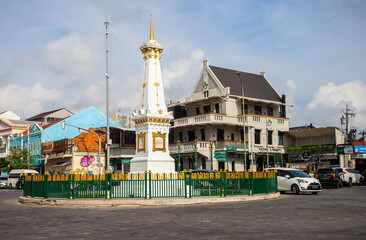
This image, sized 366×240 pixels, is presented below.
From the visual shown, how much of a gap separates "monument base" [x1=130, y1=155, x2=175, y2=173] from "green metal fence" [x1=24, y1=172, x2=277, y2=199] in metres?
1.33

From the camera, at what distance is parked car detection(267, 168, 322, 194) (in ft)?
81.1

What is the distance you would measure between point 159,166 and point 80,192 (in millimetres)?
4053

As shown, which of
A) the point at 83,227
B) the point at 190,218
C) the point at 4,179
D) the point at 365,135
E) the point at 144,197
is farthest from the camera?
the point at 365,135

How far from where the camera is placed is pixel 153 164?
20.0m

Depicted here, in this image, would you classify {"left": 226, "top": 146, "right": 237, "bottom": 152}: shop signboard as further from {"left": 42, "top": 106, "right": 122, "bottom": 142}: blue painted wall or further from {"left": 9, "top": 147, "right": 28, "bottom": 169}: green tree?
{"left": 9, "top": 147, "right": 28, "bottom": 169}: green tree

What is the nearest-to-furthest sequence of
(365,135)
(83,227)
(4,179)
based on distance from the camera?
(83,227)
(4,179)
(365,135)

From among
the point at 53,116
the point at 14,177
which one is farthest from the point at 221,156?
the point at 53,116

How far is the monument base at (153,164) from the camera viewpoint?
19.9m

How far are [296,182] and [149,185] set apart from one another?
11.4m

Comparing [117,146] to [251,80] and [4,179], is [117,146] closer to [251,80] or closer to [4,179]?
[4,179]

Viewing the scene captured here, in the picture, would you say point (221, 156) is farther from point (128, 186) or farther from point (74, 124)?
point (74, 124)

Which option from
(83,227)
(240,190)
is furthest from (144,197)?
(83,227)

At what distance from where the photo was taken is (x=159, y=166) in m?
20.1

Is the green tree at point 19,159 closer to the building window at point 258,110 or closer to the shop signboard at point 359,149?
the building window at point 258,110
